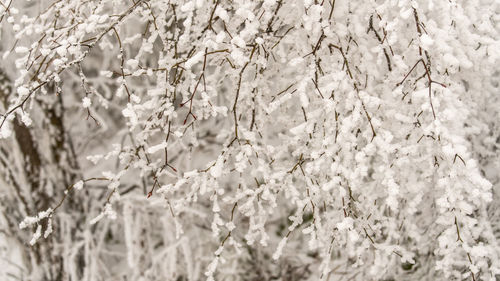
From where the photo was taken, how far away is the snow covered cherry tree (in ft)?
7.30

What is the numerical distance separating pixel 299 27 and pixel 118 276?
3952 mm

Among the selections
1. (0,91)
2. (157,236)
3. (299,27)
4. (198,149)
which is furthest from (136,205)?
(299,27)

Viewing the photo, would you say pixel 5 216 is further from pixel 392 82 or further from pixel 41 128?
pixel 392 82

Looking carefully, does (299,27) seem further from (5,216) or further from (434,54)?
(5,216)

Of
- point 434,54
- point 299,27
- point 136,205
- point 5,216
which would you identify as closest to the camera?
point 434,54

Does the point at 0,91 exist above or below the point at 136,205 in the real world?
above

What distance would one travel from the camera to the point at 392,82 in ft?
8.63

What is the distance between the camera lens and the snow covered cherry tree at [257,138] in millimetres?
2227

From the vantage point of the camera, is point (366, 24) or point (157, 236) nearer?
point (366, 24)

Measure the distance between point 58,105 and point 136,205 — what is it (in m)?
1.32

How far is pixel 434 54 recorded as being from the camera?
231 centimetres

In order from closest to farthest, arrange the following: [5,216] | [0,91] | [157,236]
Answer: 1. [0,91]
2. [5,216]
3. [157,236]

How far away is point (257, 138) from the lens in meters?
5.19

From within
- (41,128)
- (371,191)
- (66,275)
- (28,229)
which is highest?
(41,128)
